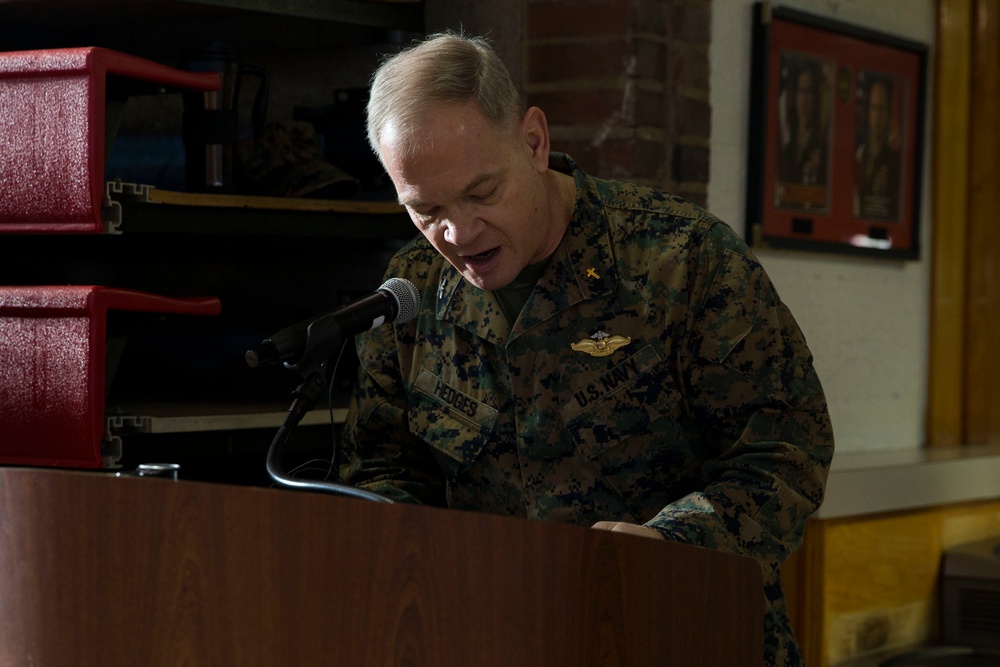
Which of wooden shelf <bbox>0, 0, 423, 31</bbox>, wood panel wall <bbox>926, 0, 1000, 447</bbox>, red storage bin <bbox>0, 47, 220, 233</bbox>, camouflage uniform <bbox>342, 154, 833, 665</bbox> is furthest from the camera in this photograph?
wood panel wall <bbox>926, 0, 1000, 447</bbox>

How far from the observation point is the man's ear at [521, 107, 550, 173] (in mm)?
1605

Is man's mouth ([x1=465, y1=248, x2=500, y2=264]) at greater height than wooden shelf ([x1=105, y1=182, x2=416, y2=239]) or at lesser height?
lesser

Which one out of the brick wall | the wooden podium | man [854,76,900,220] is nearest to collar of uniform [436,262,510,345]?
the wooden podium

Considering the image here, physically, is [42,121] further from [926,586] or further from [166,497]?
[926,586]

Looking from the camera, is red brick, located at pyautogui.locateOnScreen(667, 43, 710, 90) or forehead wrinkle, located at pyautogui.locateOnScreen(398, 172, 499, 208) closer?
forehead wrinkle, located at pyautogui.locateOnScreen(398, 172, 499, 208)

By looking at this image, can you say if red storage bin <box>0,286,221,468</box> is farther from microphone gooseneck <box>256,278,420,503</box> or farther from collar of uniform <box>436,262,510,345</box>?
microphone gooseneck <box>256,278,420,503</box>

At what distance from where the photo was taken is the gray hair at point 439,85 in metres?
1.51

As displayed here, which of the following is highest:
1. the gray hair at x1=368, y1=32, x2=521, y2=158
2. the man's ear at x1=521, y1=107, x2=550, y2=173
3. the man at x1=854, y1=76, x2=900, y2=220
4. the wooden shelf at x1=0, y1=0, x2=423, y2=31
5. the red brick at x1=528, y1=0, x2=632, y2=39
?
the red brick at x1=528, y1=0, x2=632, y2=39

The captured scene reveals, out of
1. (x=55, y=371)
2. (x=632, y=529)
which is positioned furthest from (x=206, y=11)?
(x=632, y=529)

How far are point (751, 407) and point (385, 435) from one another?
21.2 inches

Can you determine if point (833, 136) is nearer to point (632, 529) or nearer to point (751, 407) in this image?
point (751, 407)

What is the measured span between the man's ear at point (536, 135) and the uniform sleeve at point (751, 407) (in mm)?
238

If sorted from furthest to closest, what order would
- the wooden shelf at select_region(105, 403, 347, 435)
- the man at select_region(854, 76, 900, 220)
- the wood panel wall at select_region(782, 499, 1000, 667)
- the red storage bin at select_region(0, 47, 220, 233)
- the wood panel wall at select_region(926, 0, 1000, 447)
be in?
the wood panel wall at select_region(926, 0, 1000, 447), the man at select_region(854, 76, 900, 220), the wood panel wall at select_region(782, 499, 1000, 667), the wooden shelf at select_region(105, 403, 347, 435), the red storage bin at select_region(0, 47, 220, 233)

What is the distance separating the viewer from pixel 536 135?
162cm
